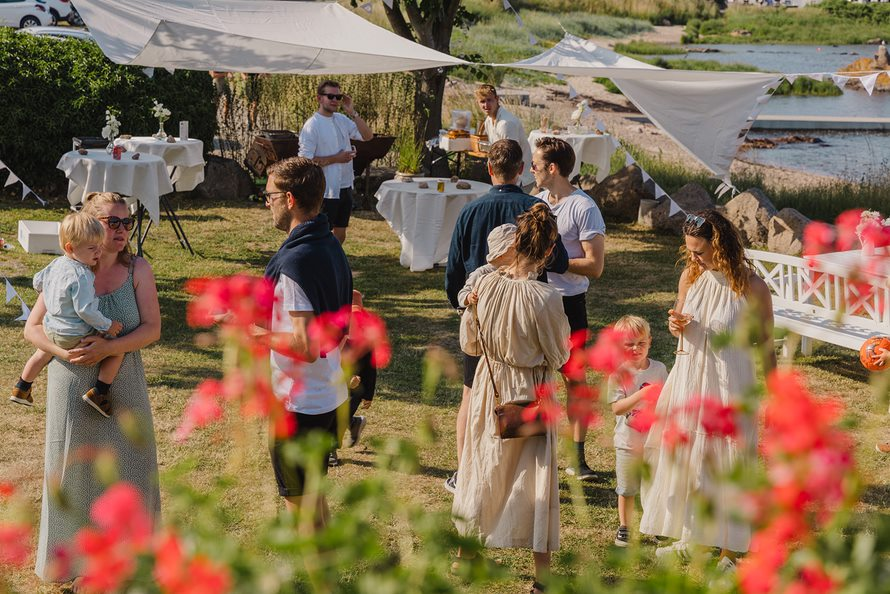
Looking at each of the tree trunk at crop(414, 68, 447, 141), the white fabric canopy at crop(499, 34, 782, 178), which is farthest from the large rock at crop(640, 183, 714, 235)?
the white fabric canopy at crop(499, 34, 782, 178)

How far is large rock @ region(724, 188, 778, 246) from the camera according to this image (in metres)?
10.1

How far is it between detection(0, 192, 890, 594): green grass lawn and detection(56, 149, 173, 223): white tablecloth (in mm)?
603

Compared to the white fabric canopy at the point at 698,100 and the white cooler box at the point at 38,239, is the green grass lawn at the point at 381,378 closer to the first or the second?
the white cooler box at the point at 38,239

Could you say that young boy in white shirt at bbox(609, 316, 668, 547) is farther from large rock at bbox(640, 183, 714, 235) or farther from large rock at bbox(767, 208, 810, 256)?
large rock at bbox(640, 183, 714, 235)

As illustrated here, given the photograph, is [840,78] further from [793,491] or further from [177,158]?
[793,491]

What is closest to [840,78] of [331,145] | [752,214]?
[752,214]

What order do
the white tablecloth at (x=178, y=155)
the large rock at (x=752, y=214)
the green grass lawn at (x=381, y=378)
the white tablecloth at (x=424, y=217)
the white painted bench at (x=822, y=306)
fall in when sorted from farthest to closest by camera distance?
the large rock at (x=752, y=214), the white tablecloth at (x=178, y=155), the white tablecloth at (x=424, y=217), the white painted bench at (x=822, y=306), the green grass lawn at (x=381, y=378)

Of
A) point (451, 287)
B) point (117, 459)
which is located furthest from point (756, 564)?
point (451, 287)

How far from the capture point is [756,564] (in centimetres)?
106

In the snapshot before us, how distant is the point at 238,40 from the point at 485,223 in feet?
14.0

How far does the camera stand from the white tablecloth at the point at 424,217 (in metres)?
8.94

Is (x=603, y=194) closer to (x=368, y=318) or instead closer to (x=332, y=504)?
(x=332, y=504)

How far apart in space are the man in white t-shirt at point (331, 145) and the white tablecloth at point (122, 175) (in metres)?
1.65

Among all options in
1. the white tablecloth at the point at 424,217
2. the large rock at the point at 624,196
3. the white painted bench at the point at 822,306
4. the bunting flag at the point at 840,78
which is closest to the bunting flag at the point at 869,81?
the bunting flag at the point at 840,78
